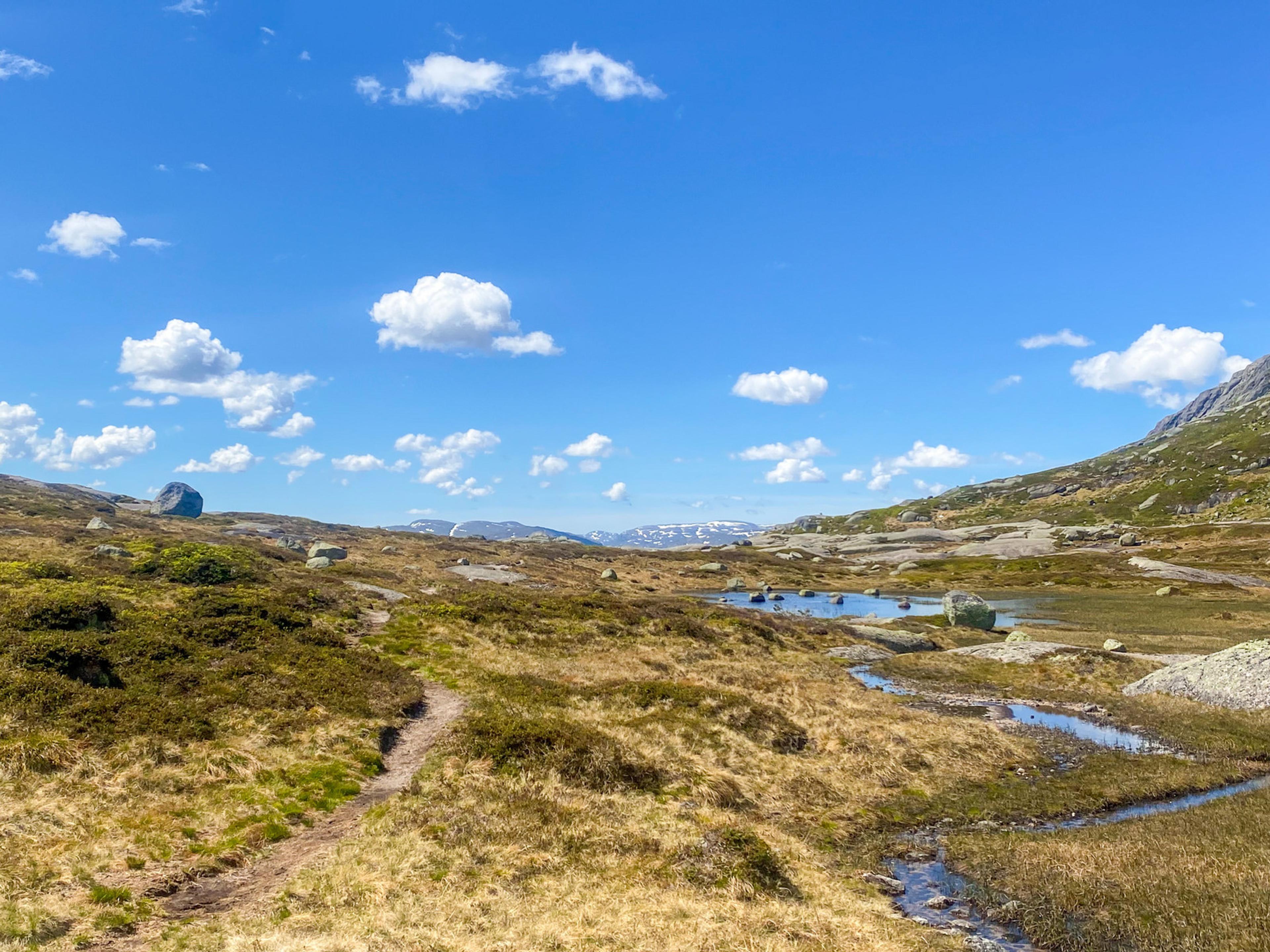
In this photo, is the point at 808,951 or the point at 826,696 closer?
the point at 808,951

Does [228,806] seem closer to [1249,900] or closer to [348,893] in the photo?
[348,893]

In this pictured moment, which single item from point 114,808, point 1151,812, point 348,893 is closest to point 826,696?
point 1151,812

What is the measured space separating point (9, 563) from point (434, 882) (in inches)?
1562

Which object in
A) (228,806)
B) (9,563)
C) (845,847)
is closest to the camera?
(228,806)

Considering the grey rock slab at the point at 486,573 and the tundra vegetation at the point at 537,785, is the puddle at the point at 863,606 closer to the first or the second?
the grey rock slab at the point at 486,573

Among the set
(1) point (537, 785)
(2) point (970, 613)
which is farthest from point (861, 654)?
(1) point (537, 785)

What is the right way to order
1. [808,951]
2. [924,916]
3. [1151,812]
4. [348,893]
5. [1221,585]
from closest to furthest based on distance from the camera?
[808,951]
[348,893]
[924,916]
[1151,812]
[1221,585]

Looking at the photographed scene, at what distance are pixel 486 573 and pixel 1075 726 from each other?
2915 inches

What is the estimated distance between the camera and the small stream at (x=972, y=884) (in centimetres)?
1587

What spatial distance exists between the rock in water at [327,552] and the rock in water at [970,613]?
73845 mm

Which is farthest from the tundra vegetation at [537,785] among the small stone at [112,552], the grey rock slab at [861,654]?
the grey rock slab at [861,654]

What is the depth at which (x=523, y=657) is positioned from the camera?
4147 cm

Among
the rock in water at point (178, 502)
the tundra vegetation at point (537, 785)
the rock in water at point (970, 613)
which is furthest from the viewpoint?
the rock in water at point (178, 502)

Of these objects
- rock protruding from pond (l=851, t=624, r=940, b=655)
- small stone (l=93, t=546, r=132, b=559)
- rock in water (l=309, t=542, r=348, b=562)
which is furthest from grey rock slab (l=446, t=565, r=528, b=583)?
rock protruding from pond (l=851, t=624, r=940, b=655)
